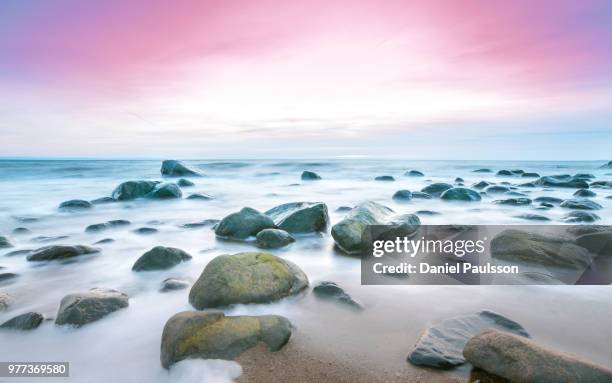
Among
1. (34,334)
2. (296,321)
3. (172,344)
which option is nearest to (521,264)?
(296,321)

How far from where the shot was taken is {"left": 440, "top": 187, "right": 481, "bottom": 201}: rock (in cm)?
1030

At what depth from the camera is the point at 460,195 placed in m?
10.3

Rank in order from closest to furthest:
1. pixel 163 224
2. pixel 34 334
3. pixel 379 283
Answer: pixel 34 334
pixel 379 283
pixel 163 224

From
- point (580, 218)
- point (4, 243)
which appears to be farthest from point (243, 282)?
point (580, 218)

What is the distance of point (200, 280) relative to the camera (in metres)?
3.48

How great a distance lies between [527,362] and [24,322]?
383 centimetres

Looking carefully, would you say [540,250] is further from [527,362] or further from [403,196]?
[403,196]

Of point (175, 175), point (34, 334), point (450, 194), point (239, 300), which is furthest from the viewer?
point (175, 175)

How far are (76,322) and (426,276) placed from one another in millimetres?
3546

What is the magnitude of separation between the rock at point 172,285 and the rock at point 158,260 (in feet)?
1.81

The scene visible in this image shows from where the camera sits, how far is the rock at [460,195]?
1030cm

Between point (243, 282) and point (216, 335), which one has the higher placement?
point (243, 282)

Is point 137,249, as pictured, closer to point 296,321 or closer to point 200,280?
point 200,280

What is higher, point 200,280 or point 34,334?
point 200,280
